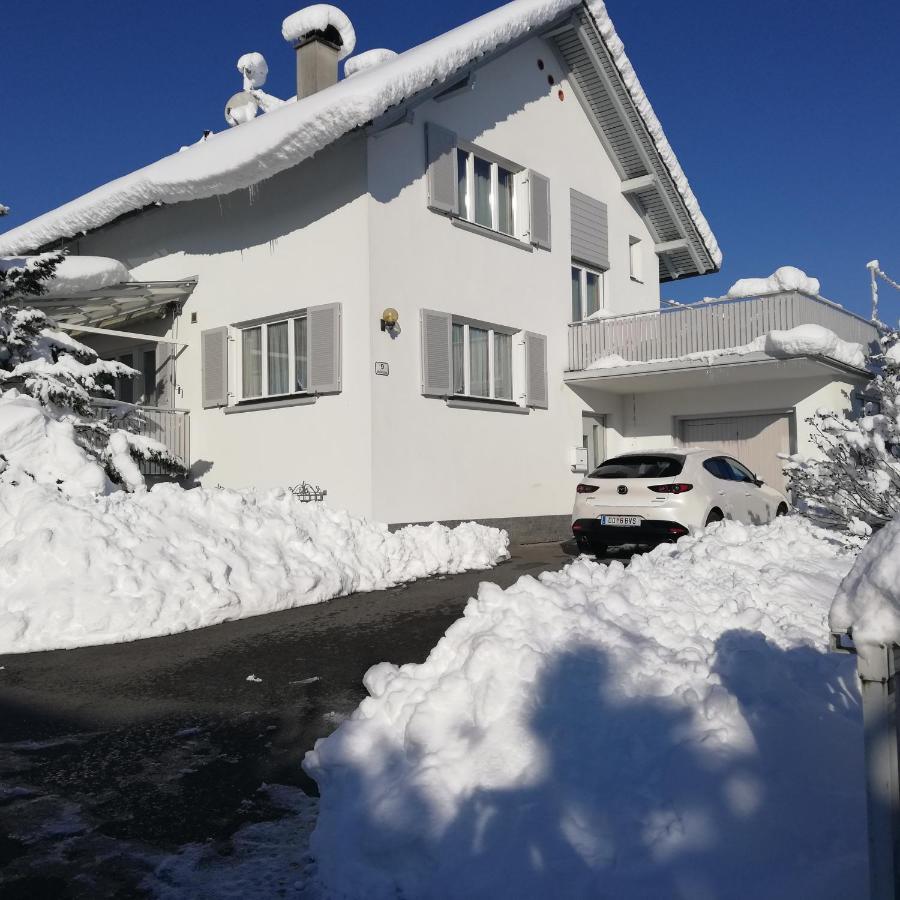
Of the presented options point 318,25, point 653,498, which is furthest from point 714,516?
point 318,25

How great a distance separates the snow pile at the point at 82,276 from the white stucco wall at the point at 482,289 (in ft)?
15.3

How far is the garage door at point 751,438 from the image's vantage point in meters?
16.4

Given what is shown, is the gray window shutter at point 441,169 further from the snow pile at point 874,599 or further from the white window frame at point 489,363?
the snow pile at point 874,599

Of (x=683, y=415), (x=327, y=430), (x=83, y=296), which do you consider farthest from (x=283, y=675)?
(x=683, y=415)

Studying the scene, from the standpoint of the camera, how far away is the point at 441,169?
1383 cm

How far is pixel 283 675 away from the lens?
581 centimetres

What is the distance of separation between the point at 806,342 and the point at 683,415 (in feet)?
14.0

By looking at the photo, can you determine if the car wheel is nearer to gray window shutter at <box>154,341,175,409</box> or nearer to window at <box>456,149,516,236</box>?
window at <box>456,149,516,236</box>

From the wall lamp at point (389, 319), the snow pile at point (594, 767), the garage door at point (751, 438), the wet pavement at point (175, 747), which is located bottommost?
the wet pavement at point (175, 747)

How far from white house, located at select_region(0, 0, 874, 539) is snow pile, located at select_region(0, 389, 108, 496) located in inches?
141

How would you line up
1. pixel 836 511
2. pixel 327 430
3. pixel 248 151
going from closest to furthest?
pixel 836 511 → pixel 248 151 → pixel 327 430

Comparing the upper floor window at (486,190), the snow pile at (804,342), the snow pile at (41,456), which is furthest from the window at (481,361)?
the snow pile at (41,456)

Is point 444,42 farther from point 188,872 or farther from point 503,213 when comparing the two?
point 188,872

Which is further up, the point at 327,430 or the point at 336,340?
the point at 336,340
